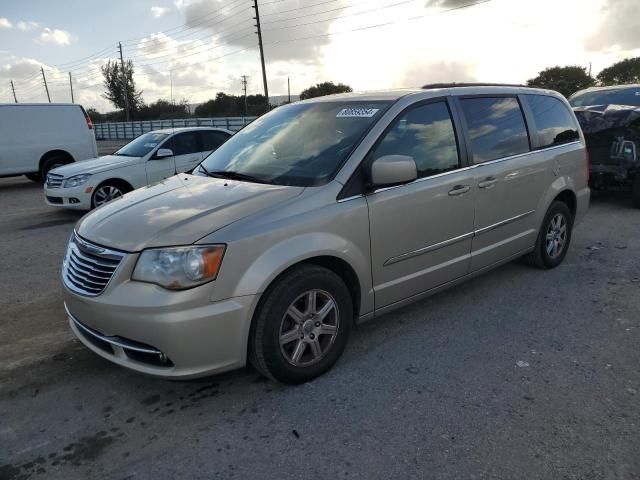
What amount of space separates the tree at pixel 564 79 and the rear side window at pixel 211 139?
111ft

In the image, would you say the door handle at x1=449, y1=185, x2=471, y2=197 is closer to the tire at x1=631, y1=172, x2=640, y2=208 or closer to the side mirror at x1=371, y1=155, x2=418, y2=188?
the side mirror at x1=371, y1=155, x2=418, y2=188

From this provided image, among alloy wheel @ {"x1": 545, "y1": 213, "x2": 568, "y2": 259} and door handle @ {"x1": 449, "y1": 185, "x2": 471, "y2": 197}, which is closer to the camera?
door handle @ {"x1": 449, "y1": 185, "x2": 471, "y2": 197}

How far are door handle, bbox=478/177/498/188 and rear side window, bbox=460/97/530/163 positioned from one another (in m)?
0.16

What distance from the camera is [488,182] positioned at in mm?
4078

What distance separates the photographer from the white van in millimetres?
12086

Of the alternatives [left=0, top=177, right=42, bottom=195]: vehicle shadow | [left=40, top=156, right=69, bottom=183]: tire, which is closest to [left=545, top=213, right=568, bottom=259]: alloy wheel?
[left=40, top=156, right=69, bottom=183]: tire

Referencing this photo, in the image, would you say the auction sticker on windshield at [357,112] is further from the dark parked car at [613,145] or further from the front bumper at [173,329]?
the dark parked car at [613,145]

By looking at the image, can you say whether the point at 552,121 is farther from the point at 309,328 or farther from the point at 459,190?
the point at 309,328

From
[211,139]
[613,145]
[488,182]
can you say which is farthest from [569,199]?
[211,139]

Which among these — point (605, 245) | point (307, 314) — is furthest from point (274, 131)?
point (605, 245)

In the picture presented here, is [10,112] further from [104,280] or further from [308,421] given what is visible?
[308,421]

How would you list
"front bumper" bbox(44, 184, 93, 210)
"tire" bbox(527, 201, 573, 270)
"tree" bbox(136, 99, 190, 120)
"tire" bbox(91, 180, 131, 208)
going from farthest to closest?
"tree" bbox(136, 99, 190, 120) < "tire" bbox(91, 180, 131, 208) < "front bumper" bbox(44, 184, 93, 210) < "tire" bbox(527, 201, 573, 270)

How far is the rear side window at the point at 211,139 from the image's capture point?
991 centimetres

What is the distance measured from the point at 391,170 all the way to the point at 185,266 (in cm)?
138
